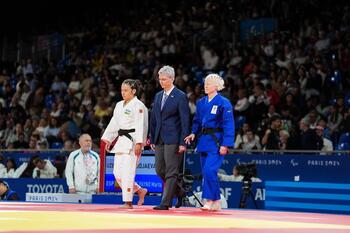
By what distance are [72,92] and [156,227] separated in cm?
1525

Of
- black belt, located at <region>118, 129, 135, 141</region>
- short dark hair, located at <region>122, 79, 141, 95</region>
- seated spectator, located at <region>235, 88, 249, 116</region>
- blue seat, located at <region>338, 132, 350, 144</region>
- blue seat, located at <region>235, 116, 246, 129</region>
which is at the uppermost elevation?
seated spectator, located at <region>235, 88, 249, 116</region>

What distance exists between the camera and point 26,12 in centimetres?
2794

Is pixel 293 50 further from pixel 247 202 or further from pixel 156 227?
pixel 156 227

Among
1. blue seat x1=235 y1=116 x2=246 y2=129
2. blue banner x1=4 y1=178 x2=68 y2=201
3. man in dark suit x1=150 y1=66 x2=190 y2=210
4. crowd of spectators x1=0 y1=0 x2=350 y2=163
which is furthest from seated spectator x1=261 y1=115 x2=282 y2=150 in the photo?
man in dark suit x1=150 y1=66 x2=190 y2=210

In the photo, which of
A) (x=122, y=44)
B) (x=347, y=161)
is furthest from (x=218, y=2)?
(x=347, y=161)

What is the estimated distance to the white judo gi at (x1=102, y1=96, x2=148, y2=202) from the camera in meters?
9.93

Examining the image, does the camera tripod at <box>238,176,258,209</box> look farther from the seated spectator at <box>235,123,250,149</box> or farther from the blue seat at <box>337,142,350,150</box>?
the seated spectator at <box>235,123,250,149</box>

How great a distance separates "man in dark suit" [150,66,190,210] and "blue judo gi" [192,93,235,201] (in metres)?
0.26

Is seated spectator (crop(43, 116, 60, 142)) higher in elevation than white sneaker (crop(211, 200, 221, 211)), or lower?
higher

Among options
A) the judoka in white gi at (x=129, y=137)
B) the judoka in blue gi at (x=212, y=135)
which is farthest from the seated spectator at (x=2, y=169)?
the judoka in blue gi at (x=212, y=135)

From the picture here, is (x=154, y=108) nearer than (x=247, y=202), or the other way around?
(x=154, y=108)

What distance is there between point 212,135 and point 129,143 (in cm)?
113

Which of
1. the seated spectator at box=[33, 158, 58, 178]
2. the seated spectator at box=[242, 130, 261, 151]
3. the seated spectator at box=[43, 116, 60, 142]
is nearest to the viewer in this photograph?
the seated spectator at box=[242, 130, 261, 151]

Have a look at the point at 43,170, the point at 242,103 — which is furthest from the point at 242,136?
the point at 43,170
